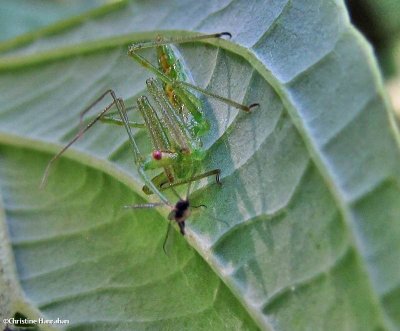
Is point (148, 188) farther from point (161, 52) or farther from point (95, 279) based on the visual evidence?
point (161, 52)

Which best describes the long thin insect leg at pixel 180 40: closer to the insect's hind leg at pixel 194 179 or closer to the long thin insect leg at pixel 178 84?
the long thin insect leg at pixel 178 84

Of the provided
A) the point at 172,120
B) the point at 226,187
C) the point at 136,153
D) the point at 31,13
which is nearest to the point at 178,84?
the point at 172,120

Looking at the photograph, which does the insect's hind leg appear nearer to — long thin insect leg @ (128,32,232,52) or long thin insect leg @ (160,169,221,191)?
long thin insect leg @ (160,169,221,191)

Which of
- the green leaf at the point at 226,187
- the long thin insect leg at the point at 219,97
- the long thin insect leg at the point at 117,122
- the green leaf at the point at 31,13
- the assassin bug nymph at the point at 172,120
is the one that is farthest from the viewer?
the green leaf at the point at 31,13

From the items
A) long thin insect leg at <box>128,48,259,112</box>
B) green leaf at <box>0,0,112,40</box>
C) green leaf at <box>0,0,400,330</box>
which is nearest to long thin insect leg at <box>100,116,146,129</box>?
green leaf at <box>0,0,400,330</box>

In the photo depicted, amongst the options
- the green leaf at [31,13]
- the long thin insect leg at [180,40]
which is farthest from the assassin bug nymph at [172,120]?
the green leaf at [31,13]
